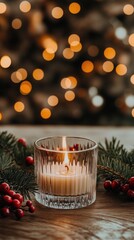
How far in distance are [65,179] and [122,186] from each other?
13cm

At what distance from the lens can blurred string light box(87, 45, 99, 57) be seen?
2.61 metres

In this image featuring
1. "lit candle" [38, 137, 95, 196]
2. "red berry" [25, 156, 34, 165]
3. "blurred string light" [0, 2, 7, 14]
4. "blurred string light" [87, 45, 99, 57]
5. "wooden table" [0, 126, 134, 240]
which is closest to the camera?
"wooden table" [0, 126, 134, 240]

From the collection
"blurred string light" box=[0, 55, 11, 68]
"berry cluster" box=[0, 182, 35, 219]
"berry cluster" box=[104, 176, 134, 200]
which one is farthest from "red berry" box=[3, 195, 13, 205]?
"blurred string light" box=[0, 55, 11, 68]

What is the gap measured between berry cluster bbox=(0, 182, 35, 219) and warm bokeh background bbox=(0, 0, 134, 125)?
5.67 ft

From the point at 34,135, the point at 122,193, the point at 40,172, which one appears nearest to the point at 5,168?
the point at 40,172

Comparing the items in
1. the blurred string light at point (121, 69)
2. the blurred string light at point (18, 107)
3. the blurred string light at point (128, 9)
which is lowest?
the blurred string light at point (18, 107)

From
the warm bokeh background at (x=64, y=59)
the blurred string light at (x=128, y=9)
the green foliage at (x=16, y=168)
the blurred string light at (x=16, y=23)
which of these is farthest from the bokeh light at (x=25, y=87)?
the green foliage at (x=16, y=168)

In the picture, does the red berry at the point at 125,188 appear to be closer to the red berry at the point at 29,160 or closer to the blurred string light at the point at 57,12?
the red berry at the point at 29,160

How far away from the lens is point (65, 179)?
93cm

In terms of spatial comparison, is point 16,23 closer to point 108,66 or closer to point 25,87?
point 25,87

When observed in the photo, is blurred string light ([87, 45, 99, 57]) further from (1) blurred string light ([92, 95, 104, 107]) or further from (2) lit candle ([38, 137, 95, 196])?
(2) lit candle ([38, 137, 95, 196])

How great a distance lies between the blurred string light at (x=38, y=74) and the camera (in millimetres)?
2611

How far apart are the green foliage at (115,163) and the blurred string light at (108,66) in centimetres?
154

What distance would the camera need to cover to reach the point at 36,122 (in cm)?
270
